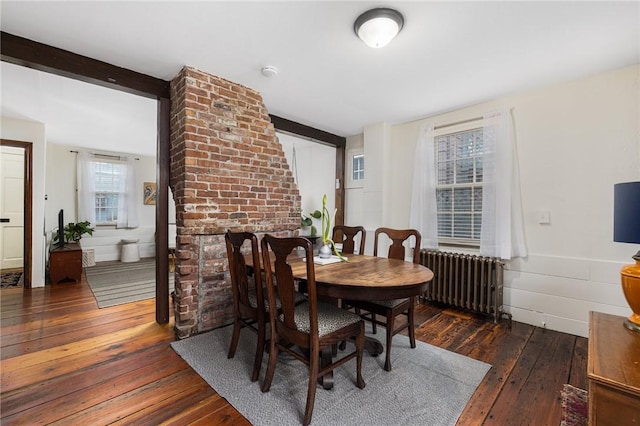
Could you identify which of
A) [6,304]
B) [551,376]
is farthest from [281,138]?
[551,376]

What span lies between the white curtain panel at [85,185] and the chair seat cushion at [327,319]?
586 centimetres

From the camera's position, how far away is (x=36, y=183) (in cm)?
385

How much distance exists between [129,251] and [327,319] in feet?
18.8

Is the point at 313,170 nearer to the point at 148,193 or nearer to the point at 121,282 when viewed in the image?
the point at 121,282

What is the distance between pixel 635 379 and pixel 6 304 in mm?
5156

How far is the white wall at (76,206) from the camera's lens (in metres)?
5.37

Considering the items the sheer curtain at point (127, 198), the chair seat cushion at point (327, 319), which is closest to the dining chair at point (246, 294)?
the chair seat cushion at point (327, 319)

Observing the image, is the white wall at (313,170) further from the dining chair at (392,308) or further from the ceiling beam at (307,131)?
the dining chair at (392,308)

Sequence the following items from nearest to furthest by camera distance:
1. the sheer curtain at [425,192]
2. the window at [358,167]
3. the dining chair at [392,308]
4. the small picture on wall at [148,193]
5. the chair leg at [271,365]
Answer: the chair leg at [271,365] < the dining chair at [392,308] < the sheer curtain at [425,192] < the window at [358,167] < the small picture on wall at [148,193]

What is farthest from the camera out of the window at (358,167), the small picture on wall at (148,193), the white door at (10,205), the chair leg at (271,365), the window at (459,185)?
the small picture on wall at (148,193)

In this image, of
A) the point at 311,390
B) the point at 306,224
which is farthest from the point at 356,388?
the point at 306,224

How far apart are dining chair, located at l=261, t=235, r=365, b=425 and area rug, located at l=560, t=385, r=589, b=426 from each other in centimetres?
111

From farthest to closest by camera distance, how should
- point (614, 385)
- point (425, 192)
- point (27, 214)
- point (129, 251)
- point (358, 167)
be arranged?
point (129, 251) → point (358, 167) → point (27, 214) → point (425, 192) → point (614, 385)

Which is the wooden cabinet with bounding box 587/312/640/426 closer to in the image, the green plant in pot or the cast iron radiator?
the cast iron radiator
